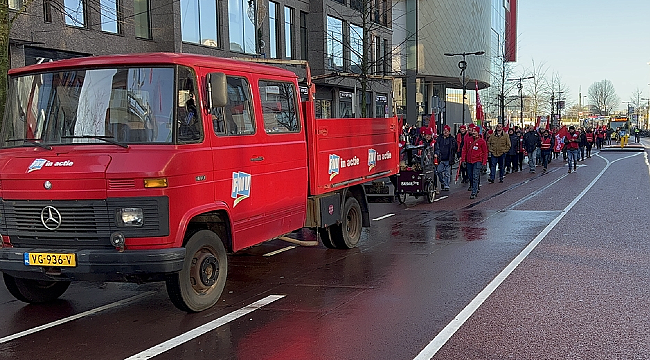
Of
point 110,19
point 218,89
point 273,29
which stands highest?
point 273,29

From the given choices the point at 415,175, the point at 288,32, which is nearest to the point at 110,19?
the point at 415,175

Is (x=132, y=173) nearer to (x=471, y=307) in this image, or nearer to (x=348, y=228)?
(x=471, y=307)

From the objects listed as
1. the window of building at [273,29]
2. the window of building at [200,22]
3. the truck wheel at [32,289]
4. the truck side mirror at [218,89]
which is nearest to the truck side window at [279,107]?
the truck side mirror at [218,89]

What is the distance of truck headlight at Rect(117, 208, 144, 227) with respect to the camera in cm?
607

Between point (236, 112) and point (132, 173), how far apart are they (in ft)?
5.65

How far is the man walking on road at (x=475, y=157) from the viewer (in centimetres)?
1831

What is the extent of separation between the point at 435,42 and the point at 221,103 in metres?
51.5

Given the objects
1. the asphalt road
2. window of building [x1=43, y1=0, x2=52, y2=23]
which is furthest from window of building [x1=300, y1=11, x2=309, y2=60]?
the asphalt road

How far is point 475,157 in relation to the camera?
723 inches

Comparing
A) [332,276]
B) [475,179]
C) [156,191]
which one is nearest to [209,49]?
[475,179]

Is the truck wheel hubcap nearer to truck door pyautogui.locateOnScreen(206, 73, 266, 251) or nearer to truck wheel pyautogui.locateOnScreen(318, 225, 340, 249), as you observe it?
truck door pyautogui.locateOnScreen(206, 73, 266, 251)

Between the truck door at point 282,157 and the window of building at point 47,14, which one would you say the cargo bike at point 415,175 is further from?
the window of building at point 47,14

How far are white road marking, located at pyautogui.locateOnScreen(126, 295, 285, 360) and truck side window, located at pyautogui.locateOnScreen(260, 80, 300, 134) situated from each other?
2022mm

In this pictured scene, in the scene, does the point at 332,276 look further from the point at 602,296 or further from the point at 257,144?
the point at 602,296
